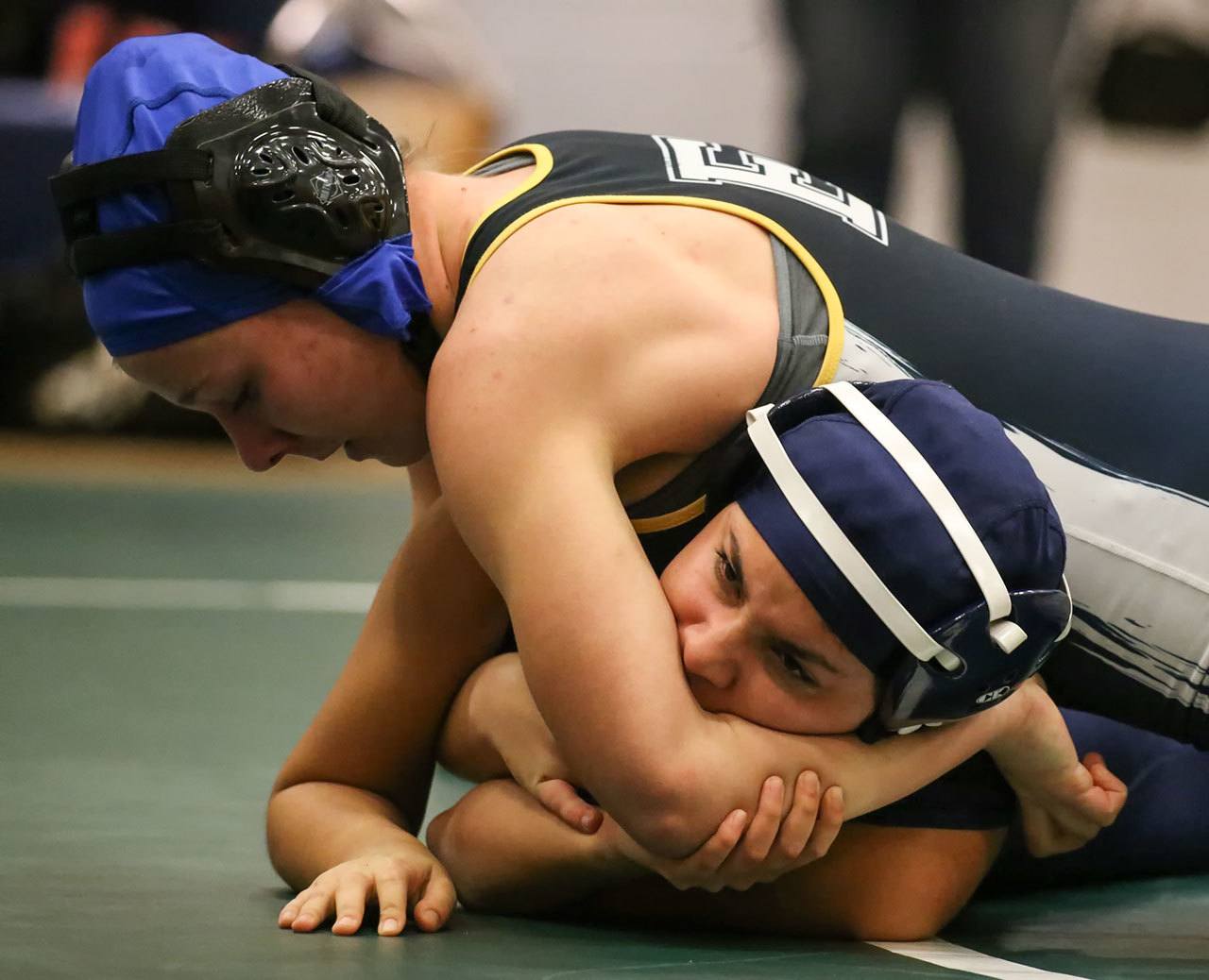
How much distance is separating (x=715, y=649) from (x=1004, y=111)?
11.9 feet

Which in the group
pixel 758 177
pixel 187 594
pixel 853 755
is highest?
pixel 758 177

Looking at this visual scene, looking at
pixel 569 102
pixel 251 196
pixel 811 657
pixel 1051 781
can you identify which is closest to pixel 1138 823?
pixel 1051 781

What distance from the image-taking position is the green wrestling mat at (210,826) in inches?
69.5

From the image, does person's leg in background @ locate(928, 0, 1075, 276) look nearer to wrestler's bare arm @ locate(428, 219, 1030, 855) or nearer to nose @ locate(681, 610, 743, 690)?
wrestler's bare arm @ locate(428, 219, 1030, 855)

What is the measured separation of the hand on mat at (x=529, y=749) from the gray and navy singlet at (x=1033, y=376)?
0.74ft

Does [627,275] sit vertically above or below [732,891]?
above

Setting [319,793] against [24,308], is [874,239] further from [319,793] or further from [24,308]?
[24,308]

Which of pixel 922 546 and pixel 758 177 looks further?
→ pixel 758 177

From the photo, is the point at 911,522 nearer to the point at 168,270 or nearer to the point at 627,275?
the point at 627,275

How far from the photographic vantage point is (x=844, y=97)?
442cm

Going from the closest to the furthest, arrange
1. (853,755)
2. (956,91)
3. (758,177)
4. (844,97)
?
(853,755) → (758,177) → (844,97) → (956,91)

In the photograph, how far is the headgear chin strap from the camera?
196cm

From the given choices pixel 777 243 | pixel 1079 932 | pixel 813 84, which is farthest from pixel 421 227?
pixel 813 84

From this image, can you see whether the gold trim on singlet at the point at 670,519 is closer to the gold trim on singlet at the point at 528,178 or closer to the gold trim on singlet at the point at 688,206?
the gold trim on singlet at the point at 688,206
